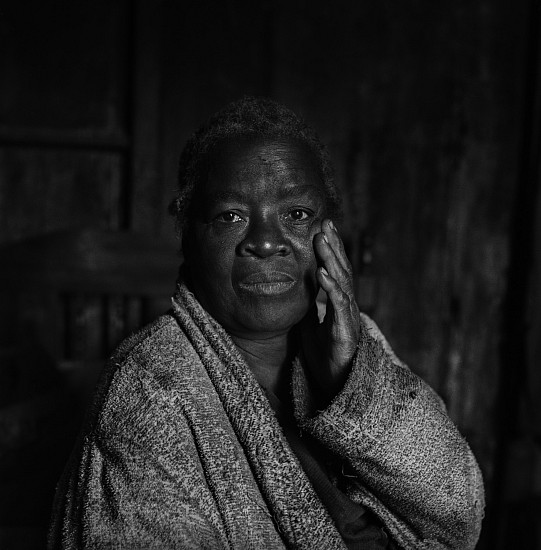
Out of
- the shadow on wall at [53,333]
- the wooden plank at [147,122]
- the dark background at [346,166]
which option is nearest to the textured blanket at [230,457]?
the shadow on wall at [53,333]

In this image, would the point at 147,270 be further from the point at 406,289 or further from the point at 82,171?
the point at 406,289

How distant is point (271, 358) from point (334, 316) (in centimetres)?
23

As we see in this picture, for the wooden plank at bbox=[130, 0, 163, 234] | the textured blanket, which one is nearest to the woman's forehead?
the textured blanket

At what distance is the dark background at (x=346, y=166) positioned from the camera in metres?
2.39

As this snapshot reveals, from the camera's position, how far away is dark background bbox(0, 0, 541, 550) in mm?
2393

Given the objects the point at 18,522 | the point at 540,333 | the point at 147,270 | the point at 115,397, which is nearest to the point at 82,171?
the point at 147,270

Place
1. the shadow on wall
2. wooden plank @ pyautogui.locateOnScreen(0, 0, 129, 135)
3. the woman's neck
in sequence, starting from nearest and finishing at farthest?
the woman's neck < the shadow on wall < wooden plank @ pyautogui.locateOnScreen(0, 0, 129, 135)

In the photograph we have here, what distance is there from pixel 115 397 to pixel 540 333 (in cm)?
198

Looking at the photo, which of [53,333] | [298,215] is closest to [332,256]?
[298,215]

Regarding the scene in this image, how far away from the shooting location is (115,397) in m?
1.18

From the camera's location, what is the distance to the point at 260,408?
48.3 inches

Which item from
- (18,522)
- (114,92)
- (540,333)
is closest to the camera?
(18,522)

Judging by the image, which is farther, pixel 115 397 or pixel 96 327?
pixel 96 327

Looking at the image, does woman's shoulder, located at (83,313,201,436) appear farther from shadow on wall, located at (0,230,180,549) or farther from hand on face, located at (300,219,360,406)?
shadow on wall, located at (0,230,180,549)
